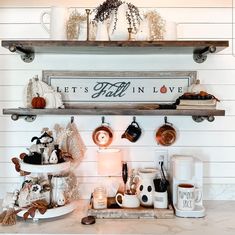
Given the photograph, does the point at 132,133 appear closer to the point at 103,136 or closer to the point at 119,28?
the point at 103,136

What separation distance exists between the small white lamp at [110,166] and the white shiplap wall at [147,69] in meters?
0.12

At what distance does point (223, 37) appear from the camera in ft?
6.11

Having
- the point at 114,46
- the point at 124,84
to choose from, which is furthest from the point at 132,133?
the point at 114,46

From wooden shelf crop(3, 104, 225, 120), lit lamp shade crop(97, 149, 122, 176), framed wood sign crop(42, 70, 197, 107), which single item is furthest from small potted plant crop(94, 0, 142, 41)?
lit lamp shade crop(97, 149, 122, 176)

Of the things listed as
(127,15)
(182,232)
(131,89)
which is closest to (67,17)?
(127,15)

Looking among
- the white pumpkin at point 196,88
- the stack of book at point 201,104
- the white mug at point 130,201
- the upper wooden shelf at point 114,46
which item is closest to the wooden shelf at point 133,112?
the stack of book at point 201,104

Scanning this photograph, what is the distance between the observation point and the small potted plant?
1.65 m

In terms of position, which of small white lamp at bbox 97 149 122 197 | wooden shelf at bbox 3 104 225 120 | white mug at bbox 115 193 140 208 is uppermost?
wooden shelf at bbox 3 104 225 120

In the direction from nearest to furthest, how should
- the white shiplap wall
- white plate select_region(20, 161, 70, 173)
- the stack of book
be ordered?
white plate select_region(20, 161, 70, 173)
the stack of book
the white shiplap wall

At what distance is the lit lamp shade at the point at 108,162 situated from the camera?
173 cm

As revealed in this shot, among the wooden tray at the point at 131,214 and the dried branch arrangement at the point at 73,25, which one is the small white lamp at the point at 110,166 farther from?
the dried branch arrangement at the point at 73,25

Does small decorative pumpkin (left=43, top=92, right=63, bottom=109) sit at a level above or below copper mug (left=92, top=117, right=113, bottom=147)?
above

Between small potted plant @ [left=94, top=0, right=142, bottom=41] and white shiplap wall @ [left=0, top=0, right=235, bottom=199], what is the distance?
18 cm

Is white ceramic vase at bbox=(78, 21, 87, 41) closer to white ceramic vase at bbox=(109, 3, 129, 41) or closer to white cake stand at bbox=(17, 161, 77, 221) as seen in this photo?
white ceramic vase at bbox=(109, 3, 129, 41)
